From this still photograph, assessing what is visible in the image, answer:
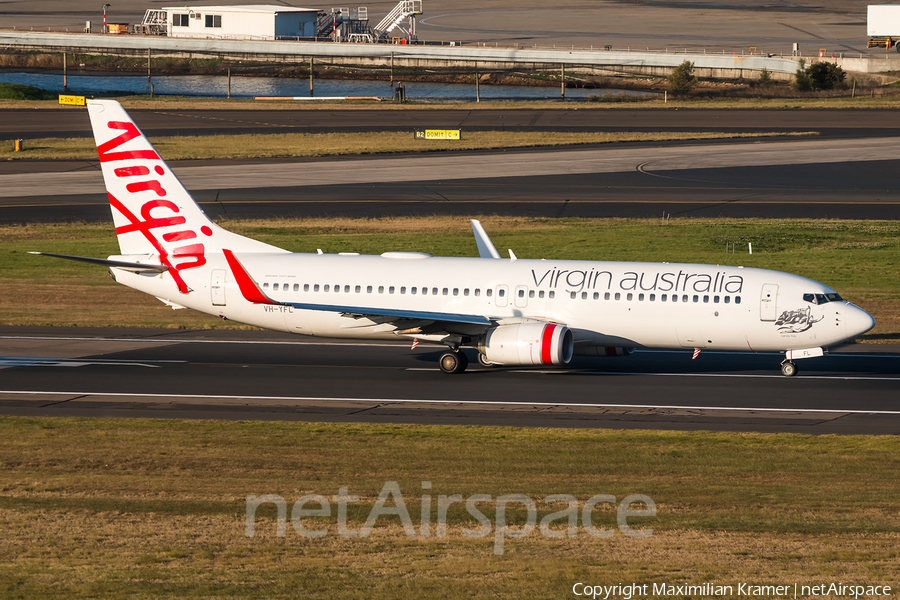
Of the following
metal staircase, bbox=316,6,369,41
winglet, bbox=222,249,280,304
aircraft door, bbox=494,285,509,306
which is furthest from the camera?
metal staircase, bbox=316,6,369,41

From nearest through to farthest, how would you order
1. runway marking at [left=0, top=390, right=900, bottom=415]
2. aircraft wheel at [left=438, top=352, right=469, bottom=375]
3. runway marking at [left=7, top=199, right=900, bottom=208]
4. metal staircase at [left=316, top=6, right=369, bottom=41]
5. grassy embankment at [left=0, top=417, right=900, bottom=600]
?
1. grassy embankment at [left=0, top=417, right=900, bottom=600]
2. runway marking at [left=0, top=390, right=900, bottom=415]
3. aircraft wheel at [left=438, top=352, right=469, bottom=375]
4. runway marking at [left=7, top=199, right=900, bottom=208]
5. metal staircase at [left=316, top=6, right=369, bottom=41]

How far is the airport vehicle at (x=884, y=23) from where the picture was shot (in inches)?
5871

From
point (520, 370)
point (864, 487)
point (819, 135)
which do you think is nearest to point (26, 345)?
point (520, 370)

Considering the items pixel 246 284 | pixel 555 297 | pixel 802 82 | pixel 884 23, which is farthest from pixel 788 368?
pixel 884 23

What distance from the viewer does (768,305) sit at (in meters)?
36.4

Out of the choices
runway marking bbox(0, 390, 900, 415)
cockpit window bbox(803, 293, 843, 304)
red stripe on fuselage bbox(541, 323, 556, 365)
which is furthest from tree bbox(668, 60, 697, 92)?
runway marking bbox(0, 390, 900, 415)

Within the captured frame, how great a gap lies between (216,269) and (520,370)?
11478 millimetres

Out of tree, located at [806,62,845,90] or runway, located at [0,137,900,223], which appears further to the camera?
tree, located at [806,62,845,90]

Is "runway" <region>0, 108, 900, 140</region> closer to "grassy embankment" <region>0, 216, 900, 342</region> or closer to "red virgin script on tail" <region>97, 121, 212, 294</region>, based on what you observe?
"grassy embankment" <region>0, 216, 900, 342</region>

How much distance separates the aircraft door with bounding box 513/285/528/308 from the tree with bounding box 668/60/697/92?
103857mm

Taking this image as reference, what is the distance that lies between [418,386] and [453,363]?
7.79ft

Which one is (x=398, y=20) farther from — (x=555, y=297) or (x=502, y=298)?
(x=555, y=297)

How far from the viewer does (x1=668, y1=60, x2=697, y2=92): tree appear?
13600 cm

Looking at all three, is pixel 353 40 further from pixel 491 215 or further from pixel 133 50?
pixel 491 215
